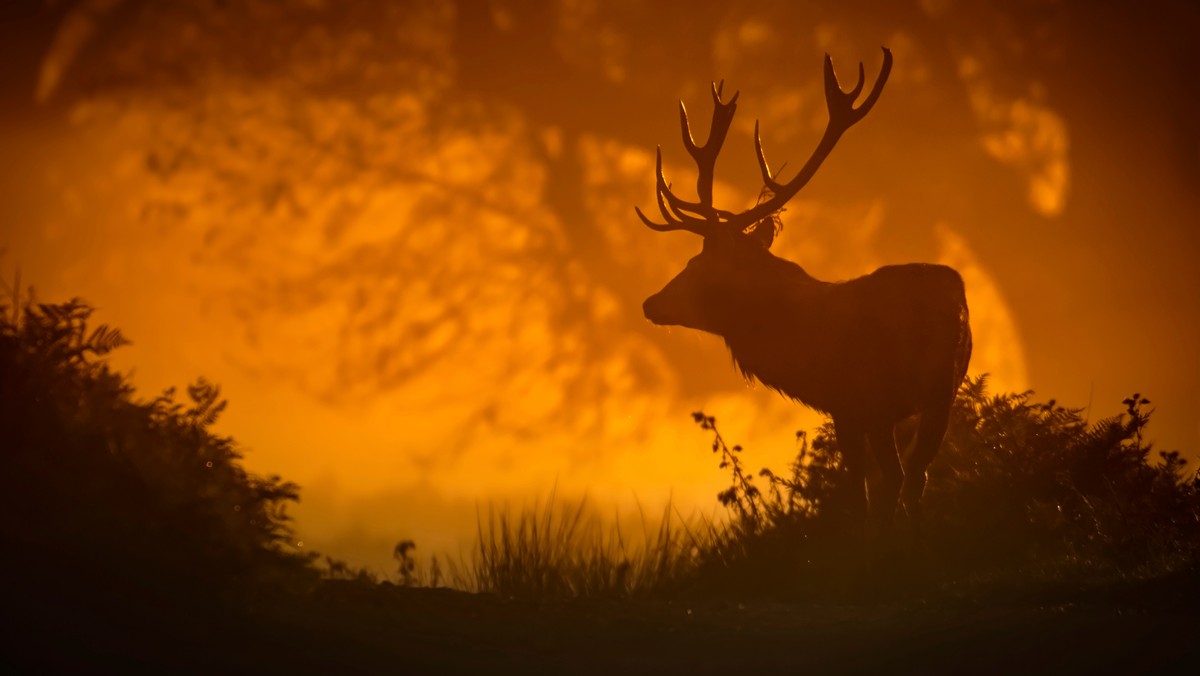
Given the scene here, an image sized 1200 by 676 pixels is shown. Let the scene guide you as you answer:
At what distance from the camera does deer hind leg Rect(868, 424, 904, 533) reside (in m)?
8.94

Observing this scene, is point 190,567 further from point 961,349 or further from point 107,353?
point 961,349

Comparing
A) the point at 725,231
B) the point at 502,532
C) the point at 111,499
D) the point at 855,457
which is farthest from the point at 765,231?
the point at 111,499

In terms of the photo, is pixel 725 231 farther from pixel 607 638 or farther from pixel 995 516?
pixel 607 638

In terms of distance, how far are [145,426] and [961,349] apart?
646 cm

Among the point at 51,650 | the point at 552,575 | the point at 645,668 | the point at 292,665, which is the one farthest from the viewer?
the point at 552,575

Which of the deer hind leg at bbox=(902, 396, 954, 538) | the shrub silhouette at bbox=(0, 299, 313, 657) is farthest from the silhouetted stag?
the shrub silhouette at bbox=(0, 299, 313, 657)

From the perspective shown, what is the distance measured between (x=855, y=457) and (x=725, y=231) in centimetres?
265

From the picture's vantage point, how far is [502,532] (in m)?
7.76

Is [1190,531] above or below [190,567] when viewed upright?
above

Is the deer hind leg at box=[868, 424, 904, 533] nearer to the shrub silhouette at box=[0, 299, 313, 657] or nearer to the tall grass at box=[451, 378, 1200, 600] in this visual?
the tall grass at box=[451, 378, 1200, 600]

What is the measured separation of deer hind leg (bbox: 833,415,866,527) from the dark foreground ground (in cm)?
244

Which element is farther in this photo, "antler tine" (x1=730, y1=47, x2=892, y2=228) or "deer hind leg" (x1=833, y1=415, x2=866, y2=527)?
"antler tine" (x1=730, y1=47, x2=892, y2=228)

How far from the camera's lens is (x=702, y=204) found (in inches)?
448

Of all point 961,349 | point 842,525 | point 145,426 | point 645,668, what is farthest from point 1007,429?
point 145,426
